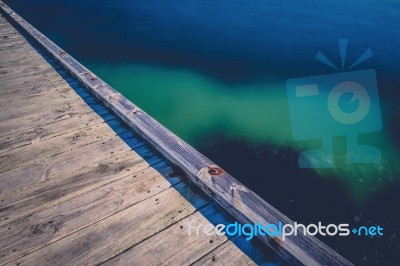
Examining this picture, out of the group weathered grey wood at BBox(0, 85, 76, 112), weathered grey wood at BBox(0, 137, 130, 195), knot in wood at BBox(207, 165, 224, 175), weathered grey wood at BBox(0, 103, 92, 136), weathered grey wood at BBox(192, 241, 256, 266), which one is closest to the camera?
weathered grey wood at BBox(192, 241, 256, 266)

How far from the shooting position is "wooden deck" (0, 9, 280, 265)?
1731 millimetres

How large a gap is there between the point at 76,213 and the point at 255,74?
8.55 meters

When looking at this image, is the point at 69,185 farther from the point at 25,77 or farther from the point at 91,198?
the point at 25,77

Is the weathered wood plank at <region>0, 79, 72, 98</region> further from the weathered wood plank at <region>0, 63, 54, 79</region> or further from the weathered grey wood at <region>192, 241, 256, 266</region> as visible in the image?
the weathered grey wood at <region>192, 241, 256, 266</region>

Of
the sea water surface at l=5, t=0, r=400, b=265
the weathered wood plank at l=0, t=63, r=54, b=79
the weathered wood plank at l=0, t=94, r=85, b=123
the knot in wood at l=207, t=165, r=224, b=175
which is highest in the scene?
the weathered wood plank at l=0, t=63, r=54, b=79

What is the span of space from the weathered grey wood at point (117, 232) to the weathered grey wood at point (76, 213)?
52mm

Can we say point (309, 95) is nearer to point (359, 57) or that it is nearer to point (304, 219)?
point (359, 57)

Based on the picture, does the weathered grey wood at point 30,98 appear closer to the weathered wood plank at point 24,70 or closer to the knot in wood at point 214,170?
the weathered wood plank at point 24,70

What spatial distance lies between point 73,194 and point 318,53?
1126 centimetres

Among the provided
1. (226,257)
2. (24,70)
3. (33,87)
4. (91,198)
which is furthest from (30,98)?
(226,257)

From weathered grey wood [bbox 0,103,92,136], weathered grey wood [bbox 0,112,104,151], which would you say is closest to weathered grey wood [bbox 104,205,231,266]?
weathered grey wood [bbox 0,112,104,151]

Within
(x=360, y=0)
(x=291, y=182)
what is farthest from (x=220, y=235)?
(x=360, y=0)

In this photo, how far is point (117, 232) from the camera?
1.85 m

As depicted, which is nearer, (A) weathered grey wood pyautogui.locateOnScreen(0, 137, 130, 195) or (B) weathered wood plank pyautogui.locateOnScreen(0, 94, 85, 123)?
(A) weathered grey wood pyautogui.locateOnScreen(0, 137, 130, 195)
